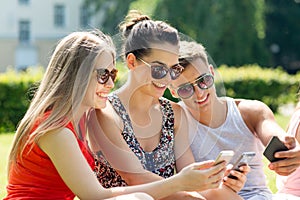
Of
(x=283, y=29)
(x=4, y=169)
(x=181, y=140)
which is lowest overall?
(x=283, y=29)

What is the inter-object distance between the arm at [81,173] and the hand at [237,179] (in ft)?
0.63

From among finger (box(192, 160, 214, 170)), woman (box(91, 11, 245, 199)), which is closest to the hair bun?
woman (box(91, 11, 245, 199))

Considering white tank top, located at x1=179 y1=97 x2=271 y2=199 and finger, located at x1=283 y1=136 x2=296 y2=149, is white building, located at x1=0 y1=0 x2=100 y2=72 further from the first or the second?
finger, located at x1=283 y1=136 x2=296 y2=149

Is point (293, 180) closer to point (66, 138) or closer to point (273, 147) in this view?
point (273, 147)

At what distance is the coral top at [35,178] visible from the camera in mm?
3006

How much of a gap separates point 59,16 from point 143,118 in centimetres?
4497

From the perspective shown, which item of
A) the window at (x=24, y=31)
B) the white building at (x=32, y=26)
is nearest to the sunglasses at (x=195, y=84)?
the white building at (x=32, y=26)

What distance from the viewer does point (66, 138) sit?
297cm

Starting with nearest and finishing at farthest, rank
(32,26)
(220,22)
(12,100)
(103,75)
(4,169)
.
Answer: (103,75), (4,169), (12,100), (220,22), (32,26)

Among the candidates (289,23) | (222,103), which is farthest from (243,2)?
(222,103)

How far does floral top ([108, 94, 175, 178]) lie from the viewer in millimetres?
3412

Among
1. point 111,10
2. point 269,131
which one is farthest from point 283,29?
point 269,131

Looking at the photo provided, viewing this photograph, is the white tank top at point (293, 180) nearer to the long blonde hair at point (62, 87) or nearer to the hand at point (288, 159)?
the hand at point (288, 159)

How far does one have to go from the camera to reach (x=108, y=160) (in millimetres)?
3346
